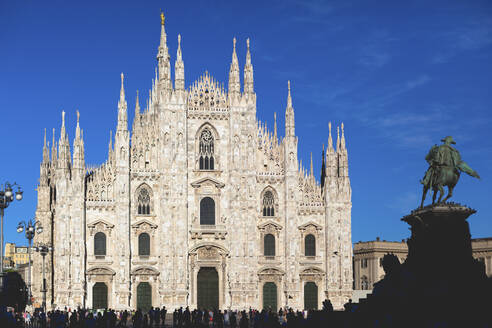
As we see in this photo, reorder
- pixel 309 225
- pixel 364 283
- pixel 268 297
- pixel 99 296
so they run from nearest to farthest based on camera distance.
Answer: pixel 99 296
pixel 268 297
pixel 309 225
pixel 364 283

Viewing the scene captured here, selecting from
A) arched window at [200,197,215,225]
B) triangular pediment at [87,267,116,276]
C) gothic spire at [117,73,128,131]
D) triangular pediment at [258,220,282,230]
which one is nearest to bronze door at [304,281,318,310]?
triangular pediment at [258,220,282,230]

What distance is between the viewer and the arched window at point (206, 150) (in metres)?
62.5

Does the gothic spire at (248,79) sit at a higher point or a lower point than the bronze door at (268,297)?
higher

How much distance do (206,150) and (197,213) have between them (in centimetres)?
518

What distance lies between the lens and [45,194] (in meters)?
63.8

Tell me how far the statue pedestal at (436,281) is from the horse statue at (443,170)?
1.29 meters

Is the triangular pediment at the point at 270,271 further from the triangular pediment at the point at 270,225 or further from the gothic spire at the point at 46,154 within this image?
the gothic spire at the point at 46,154

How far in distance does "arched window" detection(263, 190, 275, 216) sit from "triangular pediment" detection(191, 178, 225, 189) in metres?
3.69

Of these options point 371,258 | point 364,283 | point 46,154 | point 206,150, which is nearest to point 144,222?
point 206,150

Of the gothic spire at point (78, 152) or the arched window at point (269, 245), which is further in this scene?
the arched window at point (269, 245)

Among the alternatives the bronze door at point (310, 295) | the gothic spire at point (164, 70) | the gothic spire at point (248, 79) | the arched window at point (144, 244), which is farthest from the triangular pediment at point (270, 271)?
the gothic spire at point (164, 70)

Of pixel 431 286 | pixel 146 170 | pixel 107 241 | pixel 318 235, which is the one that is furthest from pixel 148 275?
pixel 431 286

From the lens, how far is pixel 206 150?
6262 centimetres

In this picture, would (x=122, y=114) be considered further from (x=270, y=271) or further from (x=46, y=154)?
(x=270, y=271)
